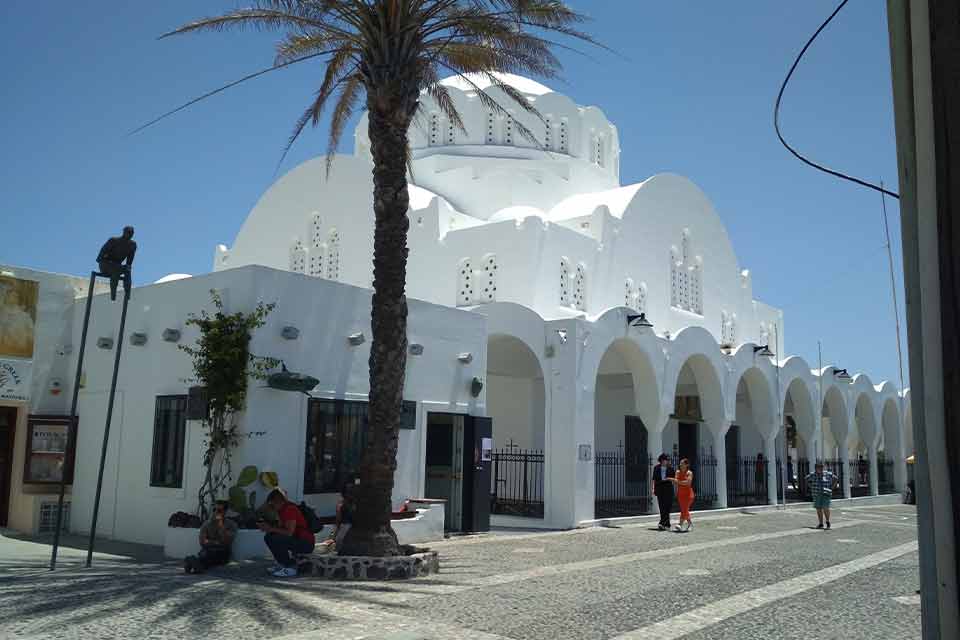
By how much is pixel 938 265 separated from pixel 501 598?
275 inches

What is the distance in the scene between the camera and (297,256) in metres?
22.9

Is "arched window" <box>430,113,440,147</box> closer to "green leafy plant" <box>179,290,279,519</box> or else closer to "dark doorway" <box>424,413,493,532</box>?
"dark doorway" <box>424,413,493,532</box>

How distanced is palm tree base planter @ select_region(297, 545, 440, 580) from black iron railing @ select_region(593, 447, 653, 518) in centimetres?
1109

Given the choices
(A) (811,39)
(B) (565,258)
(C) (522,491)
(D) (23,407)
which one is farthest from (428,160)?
(A) (811,39)

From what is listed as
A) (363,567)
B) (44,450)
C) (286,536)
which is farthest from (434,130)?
(363,567)

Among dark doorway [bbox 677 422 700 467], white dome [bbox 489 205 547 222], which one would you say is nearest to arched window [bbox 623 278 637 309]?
white dome [bbox 489 205 547 222]

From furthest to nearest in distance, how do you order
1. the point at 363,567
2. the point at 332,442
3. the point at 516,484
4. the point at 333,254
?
the point at 333,254, the point at 516,484, the point at 332,442, the point at 363,567

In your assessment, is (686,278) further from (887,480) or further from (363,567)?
(363,567)

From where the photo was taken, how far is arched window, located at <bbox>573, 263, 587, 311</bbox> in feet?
68.0

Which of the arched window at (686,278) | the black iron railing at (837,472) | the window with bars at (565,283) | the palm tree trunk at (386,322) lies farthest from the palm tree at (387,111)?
the black iron railing at (837,472)

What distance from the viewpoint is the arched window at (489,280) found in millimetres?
19906

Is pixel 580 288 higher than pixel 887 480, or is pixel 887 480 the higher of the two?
pixel 580 288

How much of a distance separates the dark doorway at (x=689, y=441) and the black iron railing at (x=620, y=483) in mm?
3607

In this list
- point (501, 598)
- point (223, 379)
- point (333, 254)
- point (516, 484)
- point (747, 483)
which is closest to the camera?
point (501, 598)
